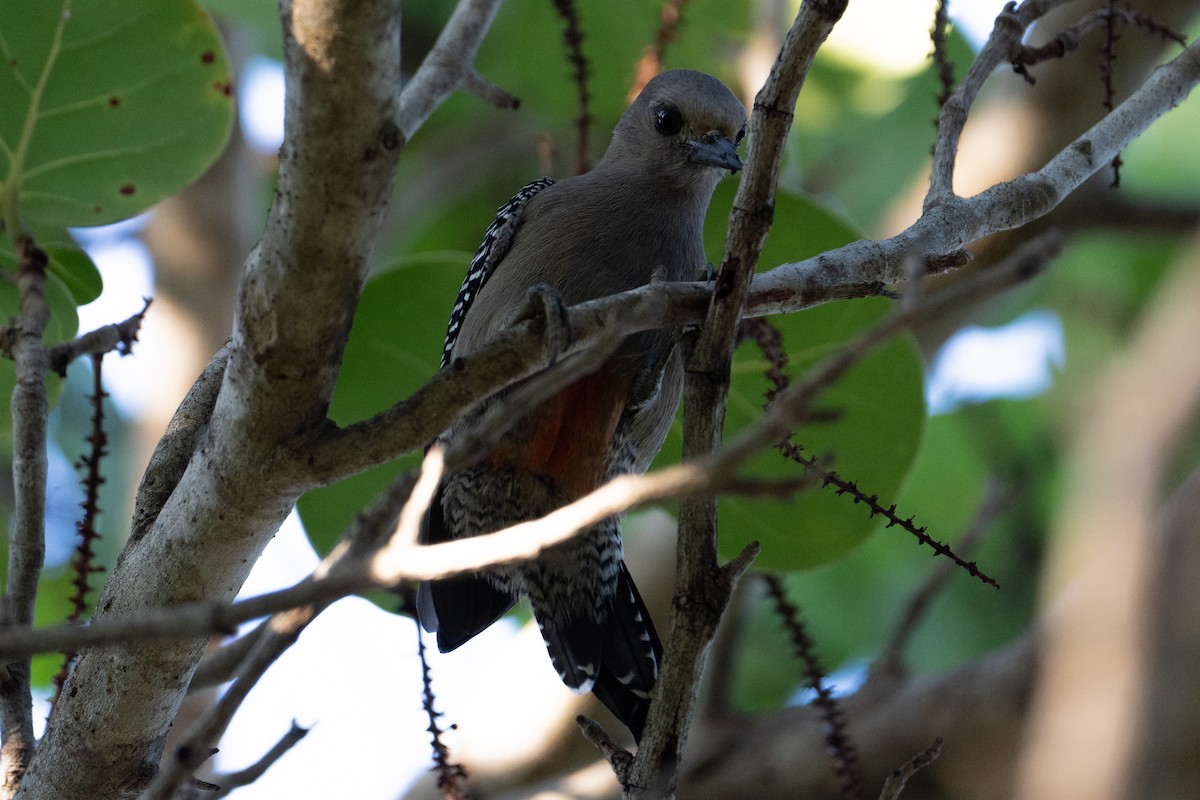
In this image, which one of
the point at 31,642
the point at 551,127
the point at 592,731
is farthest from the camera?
the point at 551,127

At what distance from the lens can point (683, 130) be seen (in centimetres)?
373

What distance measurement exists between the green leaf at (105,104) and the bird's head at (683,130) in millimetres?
1297

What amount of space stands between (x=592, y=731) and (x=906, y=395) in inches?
59.1

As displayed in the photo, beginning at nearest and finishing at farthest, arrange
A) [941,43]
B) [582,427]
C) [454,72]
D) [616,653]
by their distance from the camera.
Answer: [941,43], [454,72], [582,427], [616,653]

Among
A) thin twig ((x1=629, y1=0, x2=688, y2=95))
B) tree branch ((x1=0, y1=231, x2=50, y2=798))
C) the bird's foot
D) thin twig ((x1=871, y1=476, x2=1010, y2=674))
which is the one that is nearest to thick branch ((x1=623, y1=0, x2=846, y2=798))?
the bird's foot

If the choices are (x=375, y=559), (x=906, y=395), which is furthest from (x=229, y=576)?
(x=906, y=395)

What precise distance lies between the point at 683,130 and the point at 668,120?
6 cm

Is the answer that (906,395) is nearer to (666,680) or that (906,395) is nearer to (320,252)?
(666,680)

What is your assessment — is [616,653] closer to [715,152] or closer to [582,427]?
[582,427]

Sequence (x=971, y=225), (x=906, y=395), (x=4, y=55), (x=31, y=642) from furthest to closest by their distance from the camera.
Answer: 1. (x=906, y=395)
2. (x=4, y=55)
3. (x=971, y=225)
4. (x=31, y=642)

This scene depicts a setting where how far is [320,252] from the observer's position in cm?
174

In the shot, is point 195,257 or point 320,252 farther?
point 195,257

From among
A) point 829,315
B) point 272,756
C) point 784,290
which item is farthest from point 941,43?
point 272,756

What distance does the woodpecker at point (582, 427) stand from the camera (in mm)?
3084
